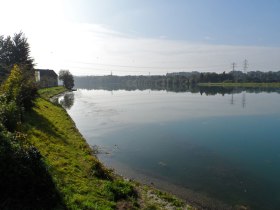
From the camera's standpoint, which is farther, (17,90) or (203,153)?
(17,90)

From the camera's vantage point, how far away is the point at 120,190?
38.0ft

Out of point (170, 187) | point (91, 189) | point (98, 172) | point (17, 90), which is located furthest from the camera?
point (17, 90)

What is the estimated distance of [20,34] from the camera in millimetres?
56188

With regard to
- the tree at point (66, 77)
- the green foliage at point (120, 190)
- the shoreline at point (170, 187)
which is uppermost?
the tree at point (66, 77)

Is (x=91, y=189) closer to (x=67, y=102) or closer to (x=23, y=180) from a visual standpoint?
(x=23, y=180)

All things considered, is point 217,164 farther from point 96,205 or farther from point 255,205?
point 96,205

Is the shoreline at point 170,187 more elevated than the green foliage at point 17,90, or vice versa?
the green foliage at point 17,90

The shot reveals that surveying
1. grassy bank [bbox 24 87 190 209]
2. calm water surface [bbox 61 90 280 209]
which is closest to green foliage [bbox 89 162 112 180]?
grassy bank [bbox 24 87 190 209]

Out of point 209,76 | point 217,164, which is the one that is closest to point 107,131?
point 217,164

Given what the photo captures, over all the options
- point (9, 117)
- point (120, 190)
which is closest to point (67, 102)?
point (9, 117)

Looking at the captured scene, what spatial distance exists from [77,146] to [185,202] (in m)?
9.09

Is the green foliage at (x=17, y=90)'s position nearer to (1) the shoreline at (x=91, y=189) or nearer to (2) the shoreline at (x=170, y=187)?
(1) the shoreline at (x=91, y=189)

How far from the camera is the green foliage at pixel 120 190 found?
442 inches

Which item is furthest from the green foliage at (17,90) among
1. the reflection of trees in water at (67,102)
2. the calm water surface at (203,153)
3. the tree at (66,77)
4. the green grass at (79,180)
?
the tree at (66,77)
